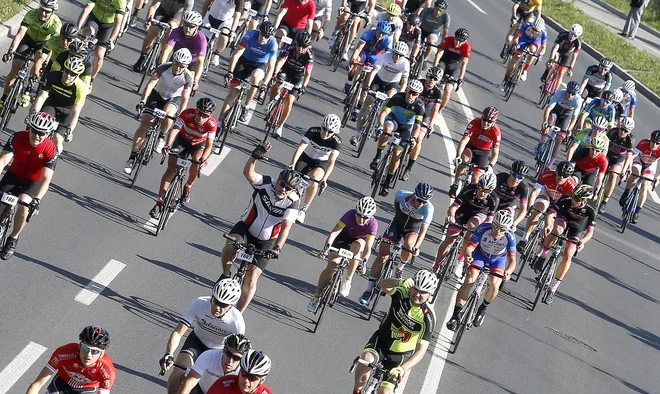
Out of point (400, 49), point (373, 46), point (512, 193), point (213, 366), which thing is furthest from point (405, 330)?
point (373, 46)

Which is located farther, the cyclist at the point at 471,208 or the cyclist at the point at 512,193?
the cyclist at the point at 512,193

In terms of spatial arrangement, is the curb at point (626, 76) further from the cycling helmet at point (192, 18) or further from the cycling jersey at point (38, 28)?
the cycling jersey at point (38, 28)

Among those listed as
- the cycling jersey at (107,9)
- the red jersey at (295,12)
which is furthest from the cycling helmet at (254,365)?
the red jersey at (295,12)

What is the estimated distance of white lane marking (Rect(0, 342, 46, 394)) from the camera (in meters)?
12.1

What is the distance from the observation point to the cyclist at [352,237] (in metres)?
16.0

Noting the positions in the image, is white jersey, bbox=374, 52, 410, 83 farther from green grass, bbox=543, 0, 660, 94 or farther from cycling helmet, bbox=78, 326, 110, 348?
green grass, bbox=543, 0, 660, 94

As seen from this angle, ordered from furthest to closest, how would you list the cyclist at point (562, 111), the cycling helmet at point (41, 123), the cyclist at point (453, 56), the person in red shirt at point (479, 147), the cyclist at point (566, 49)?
the cyclist at point (566, 49), the cyclist at point (453, 56), the cyclist at point (562, 111), the person in red shirt at point (479, 147), the cycling helmet at point (41, 123)

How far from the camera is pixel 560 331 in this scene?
18.8 meters

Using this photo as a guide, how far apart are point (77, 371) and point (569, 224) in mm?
11232

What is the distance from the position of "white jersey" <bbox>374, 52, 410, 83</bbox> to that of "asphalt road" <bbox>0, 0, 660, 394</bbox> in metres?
1.52

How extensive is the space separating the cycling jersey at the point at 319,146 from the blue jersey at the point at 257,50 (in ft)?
10.2

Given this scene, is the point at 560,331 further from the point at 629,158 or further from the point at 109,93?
the point at 109,93

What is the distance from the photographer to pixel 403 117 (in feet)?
71.1

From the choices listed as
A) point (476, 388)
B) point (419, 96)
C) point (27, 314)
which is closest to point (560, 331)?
point (476, 388)
